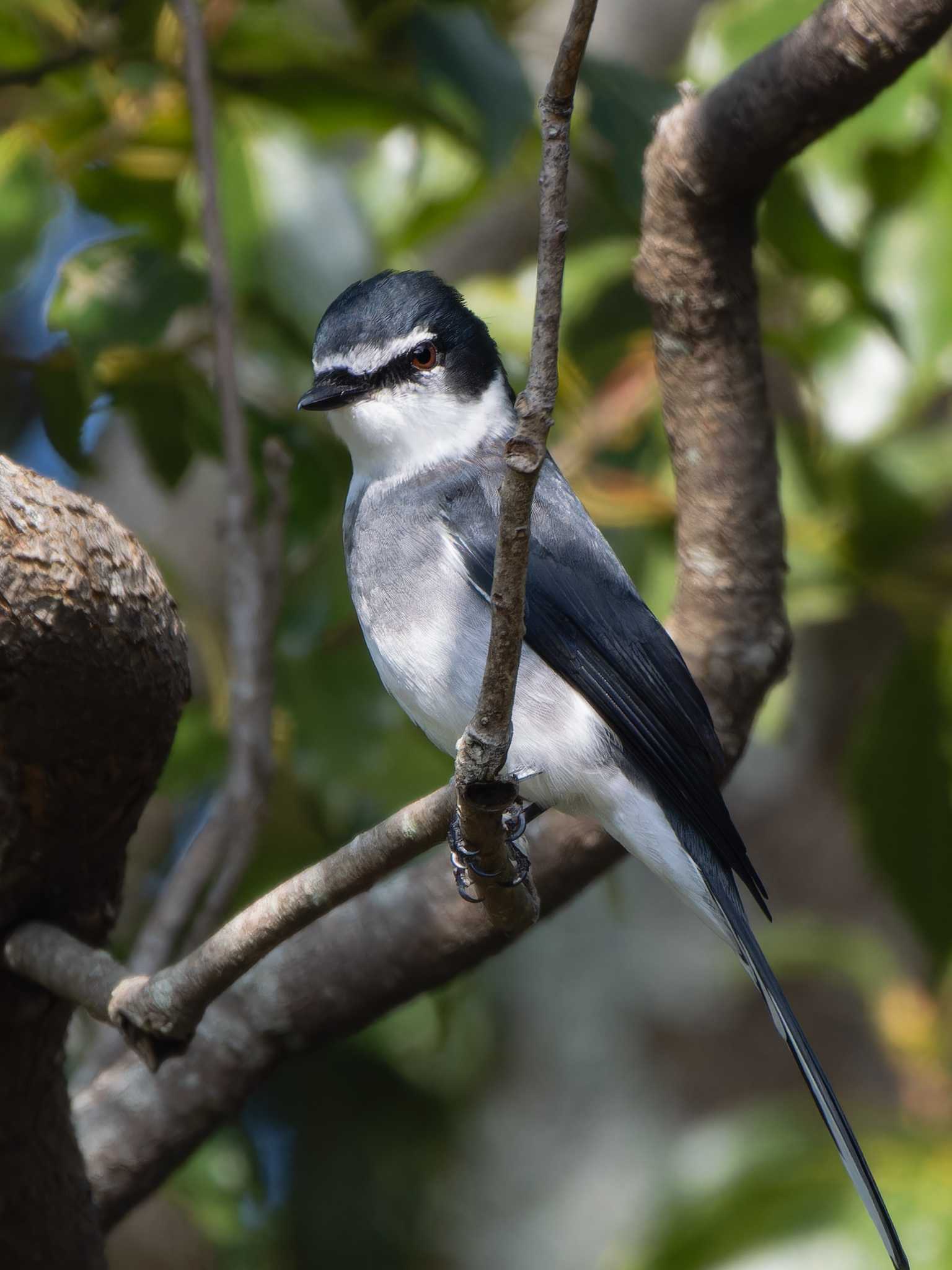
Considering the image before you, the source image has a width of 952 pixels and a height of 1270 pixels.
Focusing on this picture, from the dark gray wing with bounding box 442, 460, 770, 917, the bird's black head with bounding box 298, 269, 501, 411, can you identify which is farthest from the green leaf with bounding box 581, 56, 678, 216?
the dark gray wing with bounding box 442, 460, 770, 917

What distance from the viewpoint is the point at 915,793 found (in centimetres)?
311

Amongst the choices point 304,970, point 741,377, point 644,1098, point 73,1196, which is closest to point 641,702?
point 741,377

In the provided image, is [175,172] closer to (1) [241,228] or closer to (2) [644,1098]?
(1) [241,228]

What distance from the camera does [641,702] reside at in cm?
249

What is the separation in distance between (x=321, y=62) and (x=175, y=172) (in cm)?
39

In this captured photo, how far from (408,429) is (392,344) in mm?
168

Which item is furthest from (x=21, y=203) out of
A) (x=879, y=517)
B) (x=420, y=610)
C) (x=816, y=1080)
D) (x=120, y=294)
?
(x=816, y=1080)

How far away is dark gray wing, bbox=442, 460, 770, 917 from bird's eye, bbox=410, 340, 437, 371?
11.2 inches

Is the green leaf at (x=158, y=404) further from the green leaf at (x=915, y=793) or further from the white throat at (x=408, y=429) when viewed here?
the green leaf at (x=915, y=793)

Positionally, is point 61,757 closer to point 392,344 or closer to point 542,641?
point 542,641

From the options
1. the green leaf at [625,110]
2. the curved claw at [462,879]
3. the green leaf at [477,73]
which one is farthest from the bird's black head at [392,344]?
the curved claw at [462,879]

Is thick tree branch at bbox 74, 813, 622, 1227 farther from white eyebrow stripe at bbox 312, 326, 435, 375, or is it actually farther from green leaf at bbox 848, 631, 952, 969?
white eyebrow stripe at bbox 312, 326, 435, 375

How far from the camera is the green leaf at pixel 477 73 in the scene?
274 centimetres

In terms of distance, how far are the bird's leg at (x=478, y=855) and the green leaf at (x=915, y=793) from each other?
87cm
